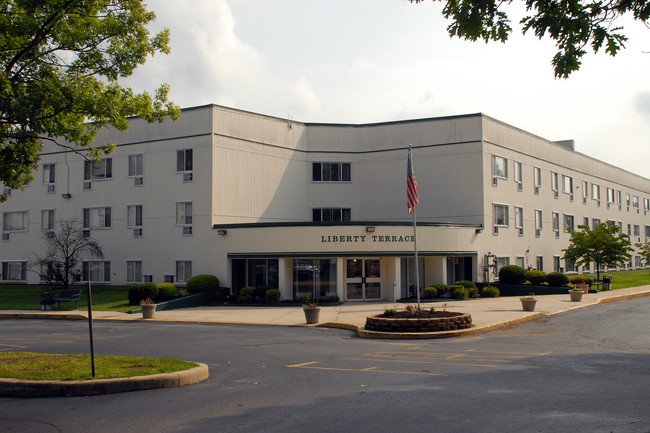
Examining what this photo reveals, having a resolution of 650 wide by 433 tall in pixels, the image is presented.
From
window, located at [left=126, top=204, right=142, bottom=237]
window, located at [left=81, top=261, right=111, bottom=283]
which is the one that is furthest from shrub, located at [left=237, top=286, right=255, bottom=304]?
window, located at [left=81, top=261, right=111, bottom=283]

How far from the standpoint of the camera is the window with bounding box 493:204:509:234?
37.6 metres

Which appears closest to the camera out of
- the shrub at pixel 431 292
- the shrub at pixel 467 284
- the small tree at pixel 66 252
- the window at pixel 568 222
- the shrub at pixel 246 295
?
the shrub at pixel 246 295

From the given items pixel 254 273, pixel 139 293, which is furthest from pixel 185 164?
pixel 139 293

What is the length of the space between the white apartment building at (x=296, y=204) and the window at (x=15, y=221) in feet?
0.32

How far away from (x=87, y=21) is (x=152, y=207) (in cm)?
1972

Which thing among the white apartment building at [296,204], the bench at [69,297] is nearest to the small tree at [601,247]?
the white apartment building at [296,204]

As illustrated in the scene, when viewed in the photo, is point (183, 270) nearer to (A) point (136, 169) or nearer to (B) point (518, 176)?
(A) point (136, 169)

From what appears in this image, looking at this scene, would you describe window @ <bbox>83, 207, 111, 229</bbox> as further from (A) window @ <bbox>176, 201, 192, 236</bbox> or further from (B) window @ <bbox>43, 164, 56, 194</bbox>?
(A) window @ <bbox>176, 201, 192, 236</bbox>

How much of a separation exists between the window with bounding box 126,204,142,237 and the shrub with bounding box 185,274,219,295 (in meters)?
6.04

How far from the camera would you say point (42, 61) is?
17.0 metres

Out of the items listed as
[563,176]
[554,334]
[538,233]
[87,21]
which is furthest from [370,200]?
[87,21]

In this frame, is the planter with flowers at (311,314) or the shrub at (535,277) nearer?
the planter with flowers at (311,314)

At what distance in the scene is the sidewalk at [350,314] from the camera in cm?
2105

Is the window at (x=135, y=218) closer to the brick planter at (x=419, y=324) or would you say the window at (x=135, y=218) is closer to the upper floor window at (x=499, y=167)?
the brick planter at (x=419, y=324)
